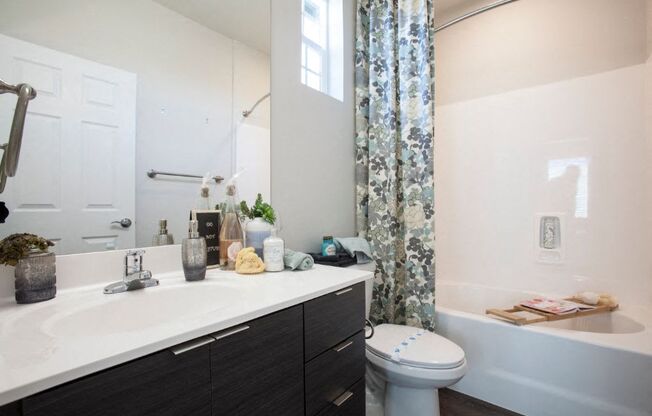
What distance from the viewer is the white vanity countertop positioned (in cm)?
43

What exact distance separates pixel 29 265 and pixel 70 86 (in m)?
0.52

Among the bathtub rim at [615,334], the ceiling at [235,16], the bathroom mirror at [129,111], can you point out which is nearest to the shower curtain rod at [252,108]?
the bathroom mirror at [129,111]

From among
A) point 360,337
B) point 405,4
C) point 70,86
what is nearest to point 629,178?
point 405,4

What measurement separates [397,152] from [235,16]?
43.4 inches

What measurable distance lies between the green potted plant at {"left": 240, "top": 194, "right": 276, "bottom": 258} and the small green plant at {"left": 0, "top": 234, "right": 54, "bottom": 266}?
2.02 ft

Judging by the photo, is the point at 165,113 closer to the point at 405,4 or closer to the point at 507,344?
the point at 405,4

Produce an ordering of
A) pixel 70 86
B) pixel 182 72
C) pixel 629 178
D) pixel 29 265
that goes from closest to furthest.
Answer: pixel 29 265, pixel 70 86, pixel 182 72, pixel 629 178

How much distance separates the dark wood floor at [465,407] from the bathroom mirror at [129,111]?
1.57 metres

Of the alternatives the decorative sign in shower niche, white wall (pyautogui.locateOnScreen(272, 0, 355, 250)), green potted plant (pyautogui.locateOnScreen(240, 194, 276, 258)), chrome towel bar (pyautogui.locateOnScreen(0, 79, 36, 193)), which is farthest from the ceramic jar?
the decorative sign in shower niche

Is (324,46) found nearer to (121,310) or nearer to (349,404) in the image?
(121,310)

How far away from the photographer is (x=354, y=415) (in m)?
0.99

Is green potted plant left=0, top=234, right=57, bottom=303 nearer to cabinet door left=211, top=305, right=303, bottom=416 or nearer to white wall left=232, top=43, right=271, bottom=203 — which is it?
cabinet door left=211, top=305, right=303, bottom=416

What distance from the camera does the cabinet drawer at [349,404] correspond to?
0.88 m

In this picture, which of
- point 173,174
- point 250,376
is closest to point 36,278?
point 173,174
